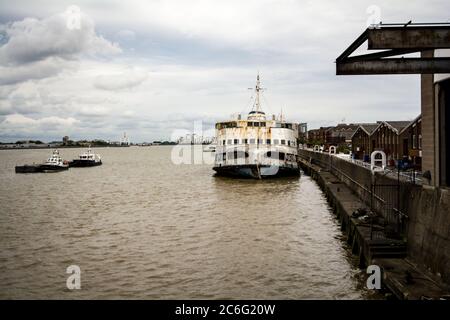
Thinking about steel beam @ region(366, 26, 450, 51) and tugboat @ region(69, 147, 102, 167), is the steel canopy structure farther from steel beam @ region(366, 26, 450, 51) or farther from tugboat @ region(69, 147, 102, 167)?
tugboat @ region(69, 147, 102, 167)

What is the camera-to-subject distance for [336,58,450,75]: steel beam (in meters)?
9.27

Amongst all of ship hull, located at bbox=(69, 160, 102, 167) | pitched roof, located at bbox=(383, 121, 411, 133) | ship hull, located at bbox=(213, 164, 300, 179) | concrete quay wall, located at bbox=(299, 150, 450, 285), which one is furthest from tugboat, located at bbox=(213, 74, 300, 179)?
ship hull, located at bbox=(69, 160, 102, 167)

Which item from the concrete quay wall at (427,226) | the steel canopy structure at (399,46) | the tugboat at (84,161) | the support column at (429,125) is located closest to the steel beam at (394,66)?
the steel canopy structure at (399,46)

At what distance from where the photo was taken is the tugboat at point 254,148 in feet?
139

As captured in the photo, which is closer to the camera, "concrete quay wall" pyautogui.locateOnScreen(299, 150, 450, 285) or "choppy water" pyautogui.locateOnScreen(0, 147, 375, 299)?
"concrete quay wall" pyautogui.locateOnScreen(299, 150, 450, 285)

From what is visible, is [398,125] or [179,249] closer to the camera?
[179,249]

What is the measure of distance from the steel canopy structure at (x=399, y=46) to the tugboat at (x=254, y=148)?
32.5m

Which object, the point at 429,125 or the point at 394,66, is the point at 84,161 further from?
the point at 394,66

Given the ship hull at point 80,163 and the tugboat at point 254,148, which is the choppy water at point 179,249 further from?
the ship hull at point 80,163

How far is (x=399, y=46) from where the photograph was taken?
8.75 metres

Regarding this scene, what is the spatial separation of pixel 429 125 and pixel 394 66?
5366 mm

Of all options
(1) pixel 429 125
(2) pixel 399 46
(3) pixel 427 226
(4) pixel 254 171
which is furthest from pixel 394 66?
(4) pixel 254 171

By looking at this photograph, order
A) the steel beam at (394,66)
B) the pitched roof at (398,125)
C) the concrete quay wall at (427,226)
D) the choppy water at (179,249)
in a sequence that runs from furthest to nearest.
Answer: the pitched roof at (398,125)
the choppy water at (179,249)
the concrete quay wall at (427,226)
the steel beam at (394,66)
